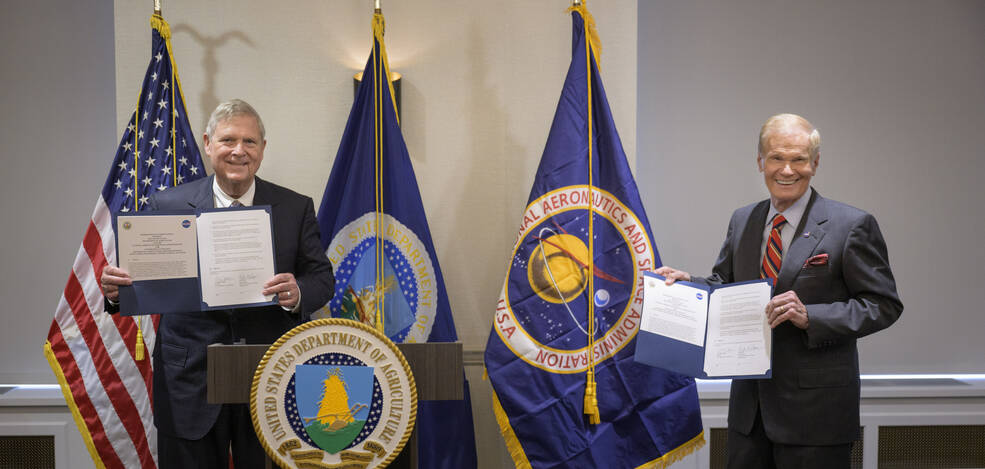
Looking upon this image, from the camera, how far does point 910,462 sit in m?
2.95

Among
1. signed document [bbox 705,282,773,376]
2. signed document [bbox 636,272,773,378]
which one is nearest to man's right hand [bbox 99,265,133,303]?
signed document [bbox 636,272,773,378]

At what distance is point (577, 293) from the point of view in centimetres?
236

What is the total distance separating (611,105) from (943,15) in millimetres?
1863

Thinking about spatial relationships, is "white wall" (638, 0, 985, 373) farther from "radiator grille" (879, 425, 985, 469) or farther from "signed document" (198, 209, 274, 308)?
"signed document" (198, 209, 274, 308)

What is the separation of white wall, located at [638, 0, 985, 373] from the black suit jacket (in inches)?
72.2

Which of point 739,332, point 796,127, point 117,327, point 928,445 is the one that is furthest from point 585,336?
point 928,445

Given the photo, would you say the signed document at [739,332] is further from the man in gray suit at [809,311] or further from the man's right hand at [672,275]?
the man's right hand at [672,275]

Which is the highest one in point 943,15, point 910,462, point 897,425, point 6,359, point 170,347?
point 943,15

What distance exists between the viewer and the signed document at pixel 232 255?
176 centimetres

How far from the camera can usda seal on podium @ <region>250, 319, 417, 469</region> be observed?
1.55 metres

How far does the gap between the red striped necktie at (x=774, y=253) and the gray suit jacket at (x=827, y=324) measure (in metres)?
0.02

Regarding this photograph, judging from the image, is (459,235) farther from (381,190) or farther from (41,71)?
(41,71)

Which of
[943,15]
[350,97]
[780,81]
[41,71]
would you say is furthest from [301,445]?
[943,15]

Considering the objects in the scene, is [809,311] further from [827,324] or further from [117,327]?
[117,327]
